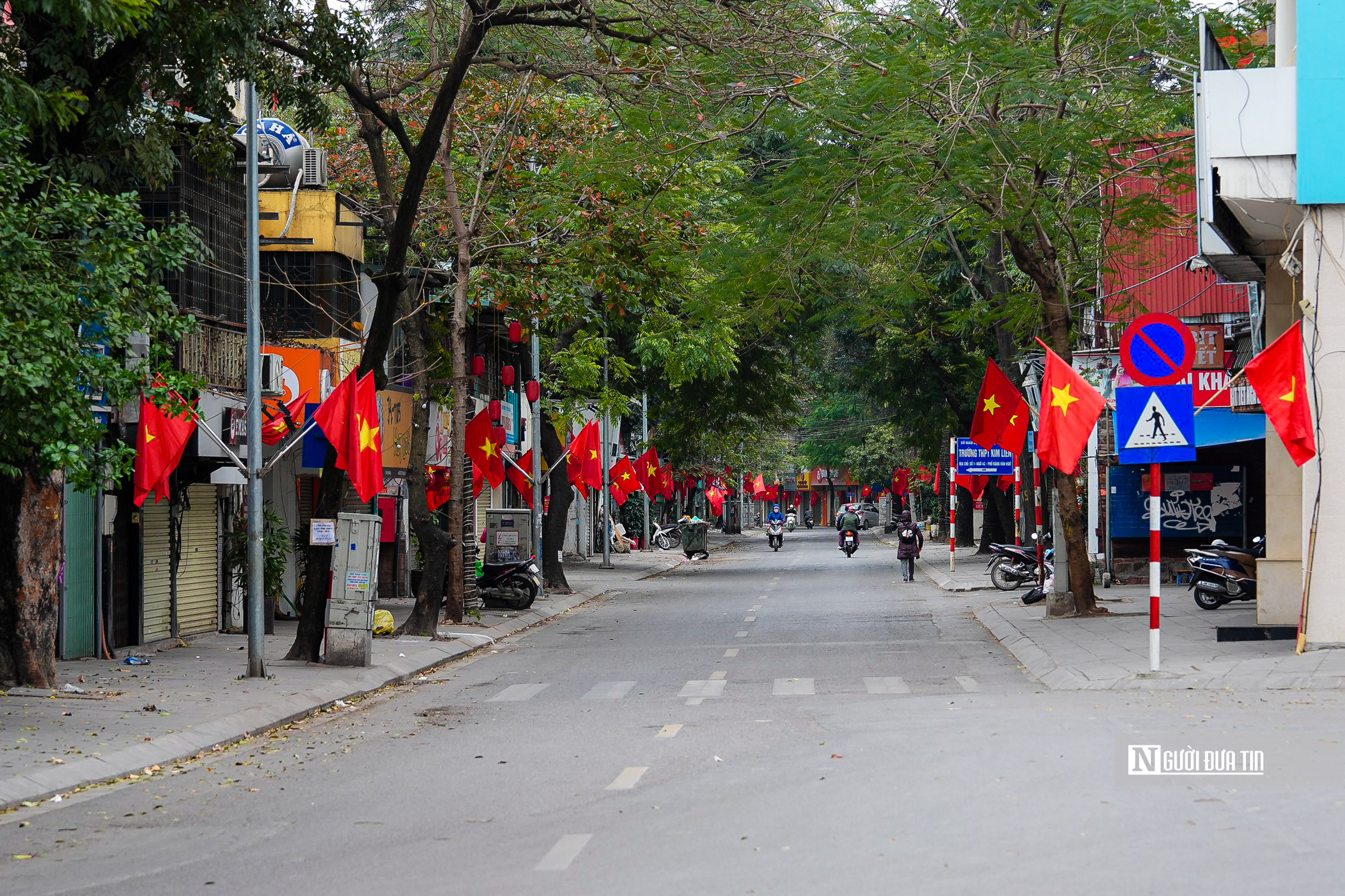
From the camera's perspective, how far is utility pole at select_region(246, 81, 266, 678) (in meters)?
15.3

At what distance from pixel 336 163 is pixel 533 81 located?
4.94 meters

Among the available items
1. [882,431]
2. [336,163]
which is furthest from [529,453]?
[882,431]

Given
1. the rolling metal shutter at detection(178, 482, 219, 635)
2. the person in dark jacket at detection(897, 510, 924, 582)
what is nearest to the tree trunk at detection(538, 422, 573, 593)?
the person in dark jacket at detection(897, 510, 924, 582)

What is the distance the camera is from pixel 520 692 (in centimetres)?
1508

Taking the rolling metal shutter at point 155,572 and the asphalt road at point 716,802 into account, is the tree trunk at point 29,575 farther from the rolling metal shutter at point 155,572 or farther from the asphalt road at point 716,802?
the rolling metal shutter at point 155,572

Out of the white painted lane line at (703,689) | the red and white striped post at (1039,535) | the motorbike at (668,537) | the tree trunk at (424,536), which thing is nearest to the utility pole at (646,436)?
the motorbike at (668,537)

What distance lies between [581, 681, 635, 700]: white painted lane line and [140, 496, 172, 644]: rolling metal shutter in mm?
7546

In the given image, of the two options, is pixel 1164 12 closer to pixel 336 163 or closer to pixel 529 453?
pixel 336 163

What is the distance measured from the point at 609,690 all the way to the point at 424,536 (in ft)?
22.1

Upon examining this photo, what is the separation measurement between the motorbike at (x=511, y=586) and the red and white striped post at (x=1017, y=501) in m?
10.5

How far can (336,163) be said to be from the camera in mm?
25859

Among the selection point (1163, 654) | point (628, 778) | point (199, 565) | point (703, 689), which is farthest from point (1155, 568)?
point (199, 565)

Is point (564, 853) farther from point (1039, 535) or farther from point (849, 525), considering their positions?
point (849, 525)

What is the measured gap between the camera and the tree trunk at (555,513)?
106 ft
